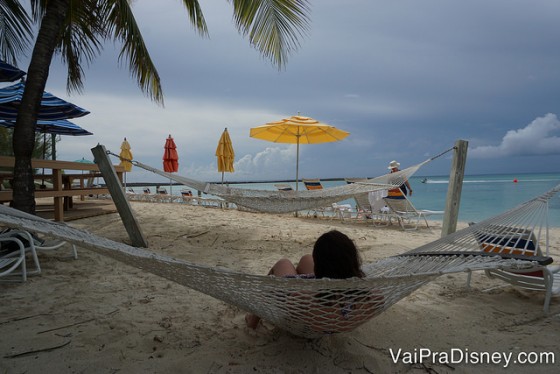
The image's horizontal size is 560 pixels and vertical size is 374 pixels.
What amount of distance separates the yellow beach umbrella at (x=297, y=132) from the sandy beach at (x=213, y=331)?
12.1ft

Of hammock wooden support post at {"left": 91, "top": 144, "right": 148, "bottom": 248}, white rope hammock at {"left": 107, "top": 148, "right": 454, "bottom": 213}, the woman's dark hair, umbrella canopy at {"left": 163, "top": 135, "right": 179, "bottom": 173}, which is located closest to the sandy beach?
the woman's dark hair

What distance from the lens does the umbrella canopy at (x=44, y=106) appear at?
4191mm

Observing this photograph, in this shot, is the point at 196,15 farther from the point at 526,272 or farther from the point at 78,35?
the point at 526,272

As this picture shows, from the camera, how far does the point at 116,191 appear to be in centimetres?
259

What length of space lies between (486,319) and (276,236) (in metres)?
2.35

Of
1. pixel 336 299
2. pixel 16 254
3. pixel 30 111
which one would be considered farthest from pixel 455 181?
pixel 30 111

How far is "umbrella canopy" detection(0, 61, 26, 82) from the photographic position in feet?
10.2

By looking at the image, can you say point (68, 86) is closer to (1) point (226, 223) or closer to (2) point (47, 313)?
(1) point (226, 223)

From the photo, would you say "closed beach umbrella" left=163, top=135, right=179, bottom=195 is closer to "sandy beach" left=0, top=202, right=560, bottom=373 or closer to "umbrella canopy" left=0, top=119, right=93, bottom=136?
"umbrella canopy" left=0, top=119, right=93, bottom=136

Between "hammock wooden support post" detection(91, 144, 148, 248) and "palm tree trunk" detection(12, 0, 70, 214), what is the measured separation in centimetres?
44

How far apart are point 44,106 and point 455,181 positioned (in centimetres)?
497

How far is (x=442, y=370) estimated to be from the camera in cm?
115

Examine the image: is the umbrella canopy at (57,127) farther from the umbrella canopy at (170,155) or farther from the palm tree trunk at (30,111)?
the palm tree trunk at (30,111)

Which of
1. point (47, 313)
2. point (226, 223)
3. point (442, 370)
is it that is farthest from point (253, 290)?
point (226, 223)
